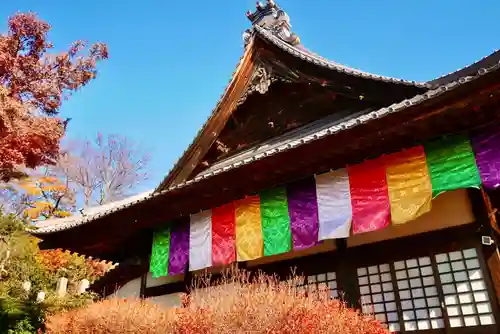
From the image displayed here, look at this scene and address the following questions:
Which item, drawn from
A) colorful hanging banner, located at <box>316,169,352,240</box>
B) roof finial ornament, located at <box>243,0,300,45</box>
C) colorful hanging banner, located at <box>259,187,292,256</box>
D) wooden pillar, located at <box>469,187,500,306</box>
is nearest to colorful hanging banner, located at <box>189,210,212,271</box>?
colorful hanging banner, located at <box>259,187,292,256</box>

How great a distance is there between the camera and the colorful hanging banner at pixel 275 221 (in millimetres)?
7066

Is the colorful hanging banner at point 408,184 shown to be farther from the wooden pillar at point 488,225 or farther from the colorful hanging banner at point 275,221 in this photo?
the colorful hanging banner at point 275,221

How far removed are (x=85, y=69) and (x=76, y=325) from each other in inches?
451

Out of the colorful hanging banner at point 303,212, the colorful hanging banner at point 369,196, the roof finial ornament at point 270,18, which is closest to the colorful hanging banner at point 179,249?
the colorful hanging banner at point 303,212

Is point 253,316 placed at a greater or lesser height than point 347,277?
lesser

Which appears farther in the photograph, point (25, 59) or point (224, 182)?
point (25, 59)

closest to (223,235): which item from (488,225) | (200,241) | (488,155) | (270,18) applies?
(200,241)

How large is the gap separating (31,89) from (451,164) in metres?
14.0

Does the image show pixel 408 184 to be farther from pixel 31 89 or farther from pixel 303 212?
pixel 31 89

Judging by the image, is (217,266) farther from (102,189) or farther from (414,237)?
(102,189)

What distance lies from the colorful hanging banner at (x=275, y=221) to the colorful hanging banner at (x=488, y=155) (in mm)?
3163

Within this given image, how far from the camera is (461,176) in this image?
5.50m

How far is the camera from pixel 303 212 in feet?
23.1

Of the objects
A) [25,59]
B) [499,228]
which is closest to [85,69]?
[25,59]
